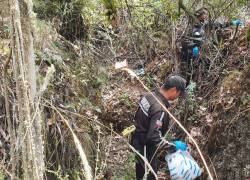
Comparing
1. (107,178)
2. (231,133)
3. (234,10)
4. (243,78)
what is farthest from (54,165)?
(234,10)

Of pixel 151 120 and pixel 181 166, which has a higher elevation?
pixel 151 120

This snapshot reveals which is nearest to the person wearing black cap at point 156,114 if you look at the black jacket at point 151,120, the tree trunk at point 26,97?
the black jacket at point 151,120

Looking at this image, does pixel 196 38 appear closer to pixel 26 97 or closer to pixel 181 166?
pixel 181 166

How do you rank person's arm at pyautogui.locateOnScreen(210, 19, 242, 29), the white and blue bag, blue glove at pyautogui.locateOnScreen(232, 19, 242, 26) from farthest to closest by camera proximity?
1. person's arm at pyautogui.locateOnScreen(210, 19, 242, 29)
2. blue glove at pyautogui.locateOnScreen(232, 19, 242, 26)
3. the white and blue bag

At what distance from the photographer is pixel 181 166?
440cm

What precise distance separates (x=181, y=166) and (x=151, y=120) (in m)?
0.59

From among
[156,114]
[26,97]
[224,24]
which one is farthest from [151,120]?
[224,24]

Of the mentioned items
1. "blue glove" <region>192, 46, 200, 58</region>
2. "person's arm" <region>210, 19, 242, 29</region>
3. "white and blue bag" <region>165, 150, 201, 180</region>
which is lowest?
"white and blue bag" <region>165, 150, 201, 180</region>

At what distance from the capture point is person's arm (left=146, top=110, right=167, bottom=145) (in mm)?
4406

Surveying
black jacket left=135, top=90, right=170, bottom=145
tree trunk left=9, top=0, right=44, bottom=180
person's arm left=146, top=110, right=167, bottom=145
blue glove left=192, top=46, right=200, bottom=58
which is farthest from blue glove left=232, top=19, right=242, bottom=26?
tree trunk left=9, top=0, right=44, bottom=180

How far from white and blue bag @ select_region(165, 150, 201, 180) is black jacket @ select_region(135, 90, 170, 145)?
255 mm

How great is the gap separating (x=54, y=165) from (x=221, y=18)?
5267 mm

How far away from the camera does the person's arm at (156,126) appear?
441 centimetres

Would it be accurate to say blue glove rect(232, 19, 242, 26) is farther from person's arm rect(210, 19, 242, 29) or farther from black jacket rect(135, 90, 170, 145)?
black jacket rect(135, 90, 170, 145)
